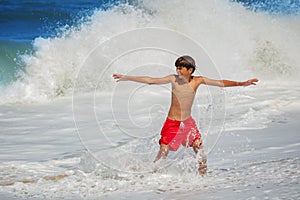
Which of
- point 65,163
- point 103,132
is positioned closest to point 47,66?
point 103,132

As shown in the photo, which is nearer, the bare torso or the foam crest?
the bare torso

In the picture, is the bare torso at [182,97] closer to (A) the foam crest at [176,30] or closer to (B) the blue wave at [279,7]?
(A) the foam crest at [176,30]

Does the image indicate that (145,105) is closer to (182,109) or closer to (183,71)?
(182,109)

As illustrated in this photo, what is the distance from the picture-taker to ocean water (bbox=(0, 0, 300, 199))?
4.28 meters

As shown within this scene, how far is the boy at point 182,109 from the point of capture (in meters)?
4.55

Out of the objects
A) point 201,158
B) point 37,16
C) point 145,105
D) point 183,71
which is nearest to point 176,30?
point 145,105

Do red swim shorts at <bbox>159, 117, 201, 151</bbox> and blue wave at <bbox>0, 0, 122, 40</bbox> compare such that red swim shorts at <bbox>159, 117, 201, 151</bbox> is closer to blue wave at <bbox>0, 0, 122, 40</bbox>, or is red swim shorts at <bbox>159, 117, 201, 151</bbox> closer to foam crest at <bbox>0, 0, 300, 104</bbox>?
foam crest at <bbox>0, 0, 300, 104</bbox>

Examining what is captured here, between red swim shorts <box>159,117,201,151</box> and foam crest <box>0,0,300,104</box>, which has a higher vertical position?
foam crest <box>0,0,300,104</box>

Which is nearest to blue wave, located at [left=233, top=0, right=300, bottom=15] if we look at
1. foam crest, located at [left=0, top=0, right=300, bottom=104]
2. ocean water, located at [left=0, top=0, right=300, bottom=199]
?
ocean water, located at [left=0, top=0, right=300, bottom=199]

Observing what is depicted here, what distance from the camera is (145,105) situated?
844 cm

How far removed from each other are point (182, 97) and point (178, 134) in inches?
14.5

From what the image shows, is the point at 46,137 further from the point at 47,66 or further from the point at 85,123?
the point at 47,66

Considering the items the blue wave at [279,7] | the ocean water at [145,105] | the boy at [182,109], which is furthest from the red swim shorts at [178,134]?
the blue wave at [279,7]

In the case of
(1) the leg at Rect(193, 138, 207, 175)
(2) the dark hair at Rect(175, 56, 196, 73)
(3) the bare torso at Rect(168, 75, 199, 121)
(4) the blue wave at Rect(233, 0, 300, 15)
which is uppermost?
(4) the blue wave at Rect(233, 0, 300, 15)
